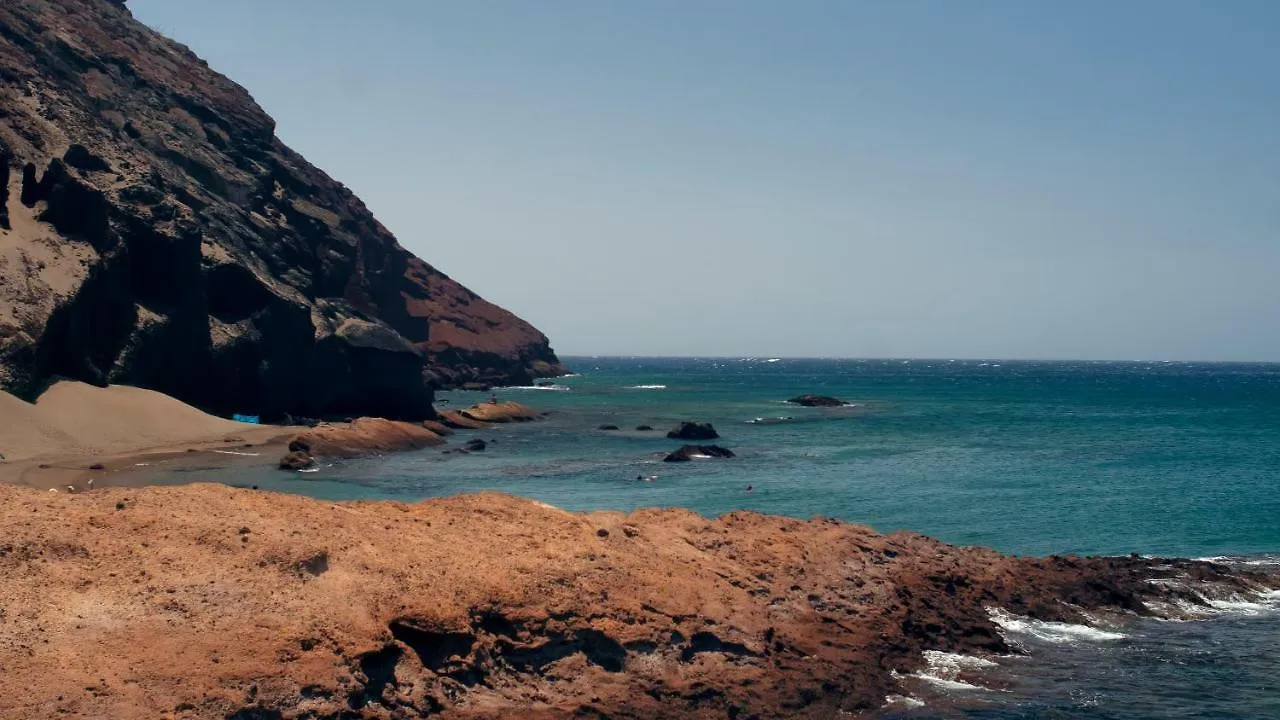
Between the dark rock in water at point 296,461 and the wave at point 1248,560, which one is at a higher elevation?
the dark rock in water at point 296,461

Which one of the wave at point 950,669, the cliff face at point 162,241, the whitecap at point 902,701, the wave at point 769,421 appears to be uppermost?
the cliff face at point 162,241

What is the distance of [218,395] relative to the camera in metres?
67.1

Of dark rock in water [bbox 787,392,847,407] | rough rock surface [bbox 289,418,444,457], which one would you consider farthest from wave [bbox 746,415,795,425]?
rough rock surface [bbox 289,418,444,457]

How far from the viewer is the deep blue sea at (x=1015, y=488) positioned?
19.5 meters

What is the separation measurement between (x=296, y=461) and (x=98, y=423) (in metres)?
12.3

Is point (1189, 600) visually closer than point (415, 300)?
Yes

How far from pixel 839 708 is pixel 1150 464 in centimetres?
4459

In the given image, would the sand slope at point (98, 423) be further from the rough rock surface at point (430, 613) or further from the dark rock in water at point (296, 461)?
the rough rock surface at point (430, 613)

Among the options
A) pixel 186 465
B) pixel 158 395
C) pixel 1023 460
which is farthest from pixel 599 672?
pixel 158 395

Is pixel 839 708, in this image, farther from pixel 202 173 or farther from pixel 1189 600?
pixel 202 173

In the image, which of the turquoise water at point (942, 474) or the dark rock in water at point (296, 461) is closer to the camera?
the turquoise water at point (942, 474)

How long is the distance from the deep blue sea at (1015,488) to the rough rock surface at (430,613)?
2295 mm

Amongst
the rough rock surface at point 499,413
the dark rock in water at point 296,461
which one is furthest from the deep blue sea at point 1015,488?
the rough rock surface at point 499,413

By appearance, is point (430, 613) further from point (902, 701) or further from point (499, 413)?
point (499, 413)
